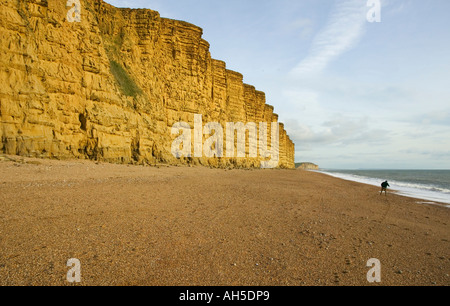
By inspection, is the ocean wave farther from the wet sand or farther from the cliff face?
the cliff face

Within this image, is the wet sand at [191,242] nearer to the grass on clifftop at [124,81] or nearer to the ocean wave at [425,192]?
the ocean wave at [425,192]

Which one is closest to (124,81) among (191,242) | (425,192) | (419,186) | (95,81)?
(95,81)

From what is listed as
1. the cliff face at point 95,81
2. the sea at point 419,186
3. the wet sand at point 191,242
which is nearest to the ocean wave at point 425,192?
the sea at point 419,186

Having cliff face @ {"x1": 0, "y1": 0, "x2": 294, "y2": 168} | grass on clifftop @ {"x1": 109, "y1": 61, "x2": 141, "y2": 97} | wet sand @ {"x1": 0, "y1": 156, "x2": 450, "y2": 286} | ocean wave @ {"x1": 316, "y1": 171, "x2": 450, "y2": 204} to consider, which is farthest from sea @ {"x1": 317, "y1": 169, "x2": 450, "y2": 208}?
grass on clifftop @ {"x1": 109, "y1": 61, "x2": 141, "y2": 97}

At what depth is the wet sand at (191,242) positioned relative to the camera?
3.06 m

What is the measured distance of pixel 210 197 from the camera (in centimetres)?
798

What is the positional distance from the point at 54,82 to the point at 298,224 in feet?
51.1

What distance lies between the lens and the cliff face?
12.0 metres

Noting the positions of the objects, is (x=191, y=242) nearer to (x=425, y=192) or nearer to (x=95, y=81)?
(x=95, y=81)

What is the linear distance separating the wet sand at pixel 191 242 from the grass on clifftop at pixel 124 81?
1221 cm

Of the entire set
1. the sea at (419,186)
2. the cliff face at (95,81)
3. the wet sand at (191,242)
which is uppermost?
the cliff face at (95,81)

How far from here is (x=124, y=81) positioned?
1855 cm
